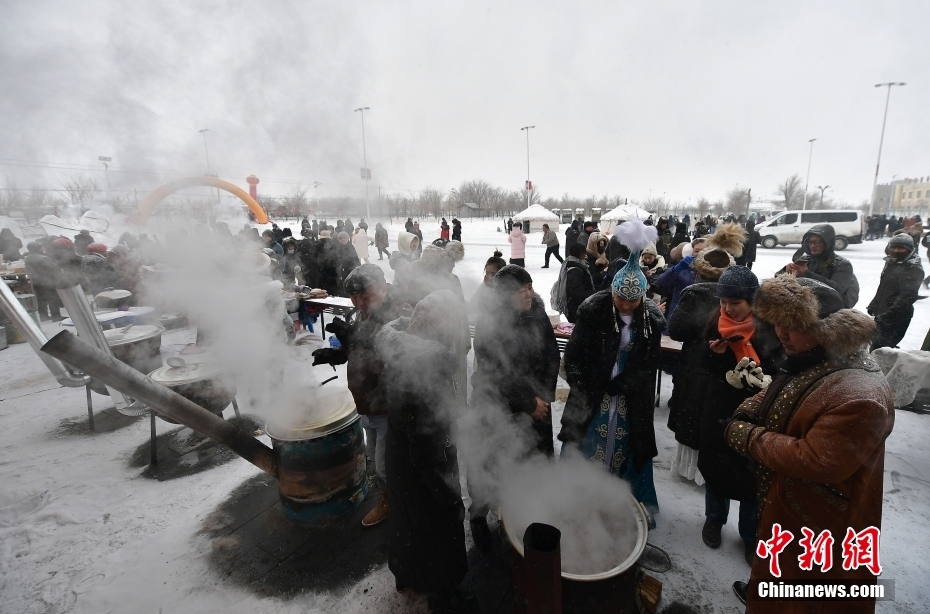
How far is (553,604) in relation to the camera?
1477 mm

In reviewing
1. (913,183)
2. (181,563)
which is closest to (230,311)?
(181,563)

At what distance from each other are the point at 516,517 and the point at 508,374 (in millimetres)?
900

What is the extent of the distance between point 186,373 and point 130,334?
5.14 feet

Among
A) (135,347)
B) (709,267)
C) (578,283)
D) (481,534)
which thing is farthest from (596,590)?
(135,347)

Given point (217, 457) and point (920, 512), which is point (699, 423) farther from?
point (217, 457)

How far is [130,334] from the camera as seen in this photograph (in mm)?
4777

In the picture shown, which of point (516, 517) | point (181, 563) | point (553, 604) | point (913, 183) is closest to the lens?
point (553, 604)

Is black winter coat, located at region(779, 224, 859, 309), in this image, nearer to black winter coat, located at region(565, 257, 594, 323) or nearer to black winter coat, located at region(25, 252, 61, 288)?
black winter coat, located at region(565, 257, 594, 323)

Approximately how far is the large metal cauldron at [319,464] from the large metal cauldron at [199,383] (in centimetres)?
120

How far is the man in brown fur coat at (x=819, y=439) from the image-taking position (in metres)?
→ 1.46

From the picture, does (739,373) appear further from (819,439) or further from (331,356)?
(331,356)

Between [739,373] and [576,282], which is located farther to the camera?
[576,282]

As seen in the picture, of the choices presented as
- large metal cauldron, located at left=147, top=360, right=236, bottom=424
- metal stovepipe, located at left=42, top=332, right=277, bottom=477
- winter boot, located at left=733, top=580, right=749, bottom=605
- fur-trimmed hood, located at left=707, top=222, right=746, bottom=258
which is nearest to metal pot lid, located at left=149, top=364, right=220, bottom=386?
large metal cauldron, located at left=147, top=360, right=236, bottom=424

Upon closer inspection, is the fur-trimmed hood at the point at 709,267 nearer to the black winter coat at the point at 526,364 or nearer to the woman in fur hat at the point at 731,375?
the woman in fur hat at the point at 731,375
